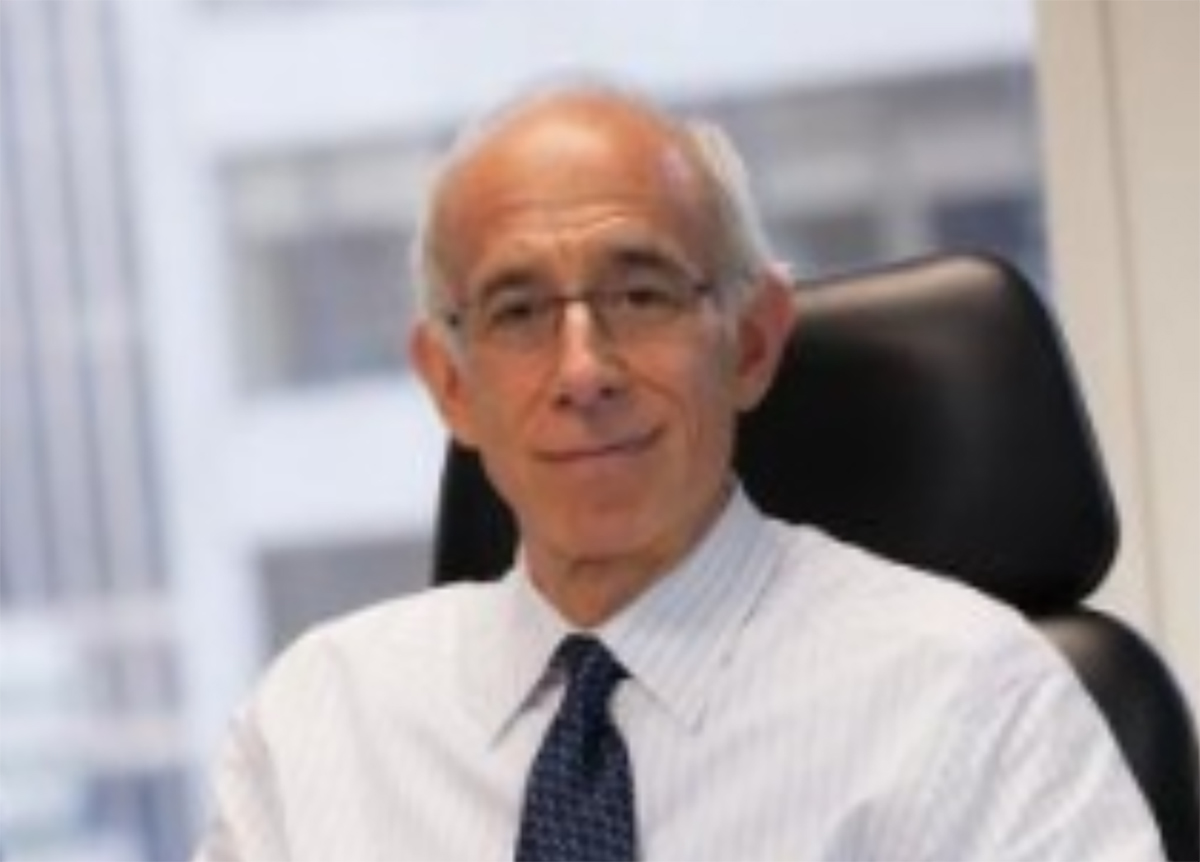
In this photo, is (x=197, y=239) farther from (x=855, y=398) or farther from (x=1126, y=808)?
(x=1126, y=808)

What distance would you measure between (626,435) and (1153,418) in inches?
31.2

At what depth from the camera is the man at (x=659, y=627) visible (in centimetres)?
134

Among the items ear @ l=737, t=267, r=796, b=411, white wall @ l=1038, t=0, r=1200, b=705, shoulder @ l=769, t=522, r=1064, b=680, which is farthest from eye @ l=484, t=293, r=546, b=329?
white wall @ l=1038, t=0, r=1200, b=705

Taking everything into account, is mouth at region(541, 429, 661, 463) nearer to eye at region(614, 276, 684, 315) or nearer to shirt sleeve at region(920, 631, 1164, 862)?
eye at region(614, 276, 684, 315)

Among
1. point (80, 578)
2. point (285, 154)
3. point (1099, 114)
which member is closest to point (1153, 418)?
point (1099, 114)

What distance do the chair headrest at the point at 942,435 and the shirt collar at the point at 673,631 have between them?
101 millimetres

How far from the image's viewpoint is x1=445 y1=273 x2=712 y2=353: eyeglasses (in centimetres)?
140

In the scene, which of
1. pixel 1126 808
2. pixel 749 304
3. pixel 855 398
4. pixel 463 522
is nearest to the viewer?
pixel 1126 808

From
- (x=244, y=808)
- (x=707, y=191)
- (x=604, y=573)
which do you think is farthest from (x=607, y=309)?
(x=244, y=808)

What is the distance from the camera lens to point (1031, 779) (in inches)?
52.0

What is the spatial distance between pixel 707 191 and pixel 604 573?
292 millimetres

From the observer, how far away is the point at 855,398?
157cm

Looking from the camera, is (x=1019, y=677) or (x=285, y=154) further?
(x=285, y=154)

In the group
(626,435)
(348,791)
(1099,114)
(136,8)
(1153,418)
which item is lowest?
(348,791)
